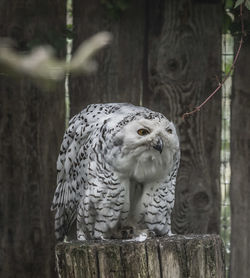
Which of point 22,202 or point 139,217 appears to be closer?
point 139,217

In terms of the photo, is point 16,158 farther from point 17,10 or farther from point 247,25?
point 247,25

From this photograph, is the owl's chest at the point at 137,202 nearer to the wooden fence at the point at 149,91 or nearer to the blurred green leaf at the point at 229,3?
the wooden fence at the point at 149,91

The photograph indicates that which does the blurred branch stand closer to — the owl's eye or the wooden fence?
the owl's eye

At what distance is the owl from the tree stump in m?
0.61

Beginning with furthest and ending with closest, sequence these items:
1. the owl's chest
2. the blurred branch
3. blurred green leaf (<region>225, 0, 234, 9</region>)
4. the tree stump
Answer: blurred green leaf (<region>225, 0, 234, 9</region>) → the owl's chest → the tree stump → the blurred branch

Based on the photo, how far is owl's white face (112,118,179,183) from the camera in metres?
2.76

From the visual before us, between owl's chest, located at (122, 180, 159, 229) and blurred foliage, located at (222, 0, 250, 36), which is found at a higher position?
blurred foliage, located at (222, 0, 250, 36)

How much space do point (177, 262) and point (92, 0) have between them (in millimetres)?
2125

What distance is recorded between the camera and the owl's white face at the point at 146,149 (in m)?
2.76

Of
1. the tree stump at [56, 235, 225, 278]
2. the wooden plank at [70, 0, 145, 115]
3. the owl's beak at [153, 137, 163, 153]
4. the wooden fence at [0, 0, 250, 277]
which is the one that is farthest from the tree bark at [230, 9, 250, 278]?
the tree stump at [56, 235, 225, 278]

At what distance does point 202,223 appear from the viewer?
148 inches

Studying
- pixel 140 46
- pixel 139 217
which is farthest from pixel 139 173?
pixel 140 46

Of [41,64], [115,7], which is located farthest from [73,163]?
[41,64]

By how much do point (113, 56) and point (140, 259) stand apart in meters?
1.87
